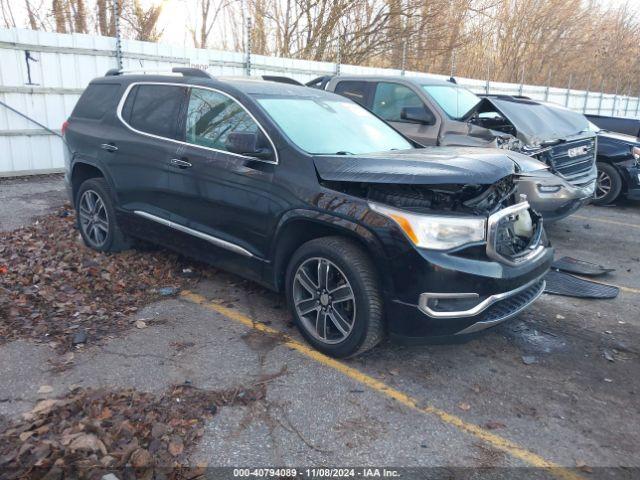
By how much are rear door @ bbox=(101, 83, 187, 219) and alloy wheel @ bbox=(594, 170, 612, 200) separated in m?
7.53

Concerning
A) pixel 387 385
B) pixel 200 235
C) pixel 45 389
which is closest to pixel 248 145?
pixel 200 235

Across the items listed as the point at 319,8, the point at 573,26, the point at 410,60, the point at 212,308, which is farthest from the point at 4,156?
the point at 573,26

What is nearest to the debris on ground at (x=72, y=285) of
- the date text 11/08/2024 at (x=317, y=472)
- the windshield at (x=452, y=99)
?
the date text 11/08/2024 at (x=317, y=472)

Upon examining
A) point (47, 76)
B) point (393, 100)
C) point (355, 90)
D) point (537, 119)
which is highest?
point (47, 76)

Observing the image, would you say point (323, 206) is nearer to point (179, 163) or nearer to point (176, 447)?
point (179, 163)

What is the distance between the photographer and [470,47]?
25375 millimetres

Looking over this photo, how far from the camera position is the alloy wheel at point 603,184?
9.09 m

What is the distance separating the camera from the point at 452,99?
7848 millimetres

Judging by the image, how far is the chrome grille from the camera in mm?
7238

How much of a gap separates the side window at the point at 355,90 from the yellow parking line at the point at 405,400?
4.71 m

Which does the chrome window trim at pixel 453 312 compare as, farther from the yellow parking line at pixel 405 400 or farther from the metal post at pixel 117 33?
the metal post at pixel 117 33

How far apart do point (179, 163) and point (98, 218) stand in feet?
5.01

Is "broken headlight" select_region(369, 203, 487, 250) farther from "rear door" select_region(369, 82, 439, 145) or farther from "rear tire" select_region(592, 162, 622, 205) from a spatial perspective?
"rear tire" select_region(592, 162, 622, 205)

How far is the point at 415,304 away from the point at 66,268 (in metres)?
3.43
